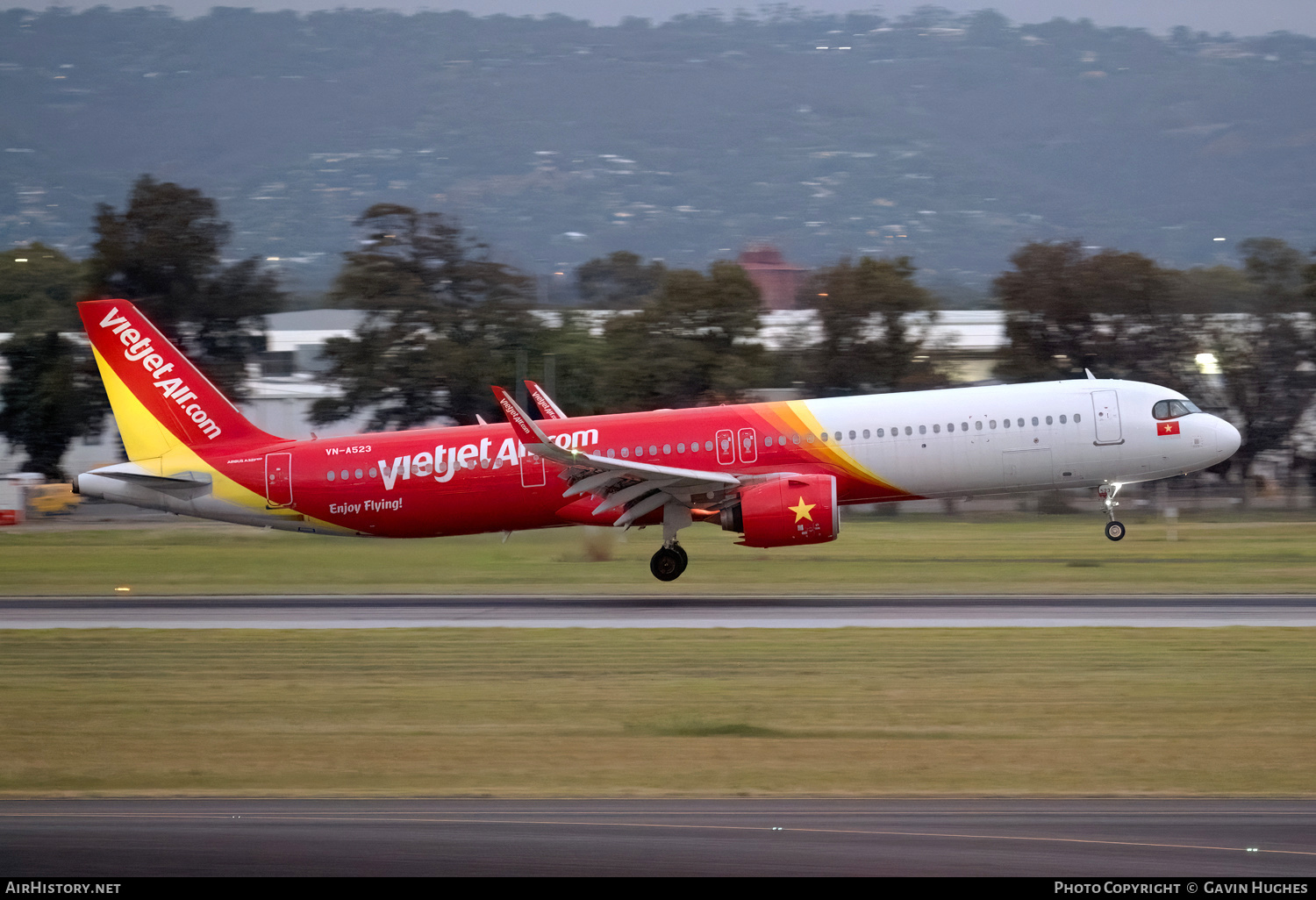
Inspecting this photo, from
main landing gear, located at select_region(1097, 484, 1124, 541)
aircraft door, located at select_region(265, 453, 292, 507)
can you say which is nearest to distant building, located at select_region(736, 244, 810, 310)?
main landing gear, located at select_region(1097, 484, 1124, 541)

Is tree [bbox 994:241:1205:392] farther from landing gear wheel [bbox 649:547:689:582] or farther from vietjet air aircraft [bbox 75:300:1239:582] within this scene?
landing gear wheel [bbox 649:547:689:582]

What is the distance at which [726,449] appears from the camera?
2716cm

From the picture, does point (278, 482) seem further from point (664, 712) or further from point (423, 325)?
point (423, 325)

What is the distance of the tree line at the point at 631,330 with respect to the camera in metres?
56.1

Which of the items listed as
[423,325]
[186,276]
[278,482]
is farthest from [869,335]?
[278,482]

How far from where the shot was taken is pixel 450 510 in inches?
1098

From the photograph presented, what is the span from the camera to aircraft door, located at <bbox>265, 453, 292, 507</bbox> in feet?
93.0

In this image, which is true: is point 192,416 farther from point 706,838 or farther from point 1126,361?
point 1126,361

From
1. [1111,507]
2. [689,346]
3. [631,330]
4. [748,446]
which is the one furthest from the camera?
[631,330]

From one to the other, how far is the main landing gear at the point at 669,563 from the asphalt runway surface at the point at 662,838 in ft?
52.2

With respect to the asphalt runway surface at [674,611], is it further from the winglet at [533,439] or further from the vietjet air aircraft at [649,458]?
the winglet at [533,439]

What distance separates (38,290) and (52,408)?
19035 mm

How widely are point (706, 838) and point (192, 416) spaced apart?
21698 mm

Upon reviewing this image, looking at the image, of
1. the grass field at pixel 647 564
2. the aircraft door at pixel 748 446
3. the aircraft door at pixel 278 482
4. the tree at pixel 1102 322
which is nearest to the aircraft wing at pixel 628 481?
the aircraft door at pixel 748 446
